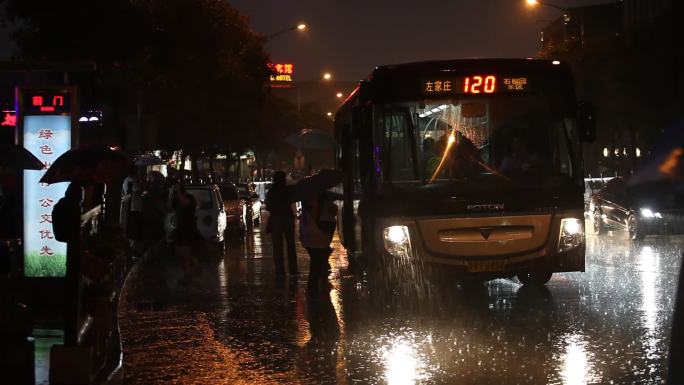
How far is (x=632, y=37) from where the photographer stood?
48562 mm

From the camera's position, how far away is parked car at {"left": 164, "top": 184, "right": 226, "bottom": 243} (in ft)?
80.8

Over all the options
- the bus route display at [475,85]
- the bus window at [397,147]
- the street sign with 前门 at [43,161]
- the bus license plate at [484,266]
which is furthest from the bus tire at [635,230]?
the street sign with 前门 at [43,161]

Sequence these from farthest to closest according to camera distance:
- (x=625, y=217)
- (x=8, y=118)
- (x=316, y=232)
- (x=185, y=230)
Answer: (x=625, y=217) < (x=8, y=118) < (x=185, y=230) < (x=316, y=232)

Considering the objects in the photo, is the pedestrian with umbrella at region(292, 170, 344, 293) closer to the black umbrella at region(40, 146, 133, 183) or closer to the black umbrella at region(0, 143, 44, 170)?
the black umbrella at region(40, 146, 133, 183)

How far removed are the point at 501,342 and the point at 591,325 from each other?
1.53 m

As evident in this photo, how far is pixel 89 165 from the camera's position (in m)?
12.7

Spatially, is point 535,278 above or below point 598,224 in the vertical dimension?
below

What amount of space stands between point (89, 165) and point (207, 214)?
1233 centimetres

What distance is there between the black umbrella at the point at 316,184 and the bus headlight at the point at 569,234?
3.37 m

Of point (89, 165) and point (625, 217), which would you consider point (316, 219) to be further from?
point (625, 217)

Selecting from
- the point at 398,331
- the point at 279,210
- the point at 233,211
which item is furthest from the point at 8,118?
the point at 398,331

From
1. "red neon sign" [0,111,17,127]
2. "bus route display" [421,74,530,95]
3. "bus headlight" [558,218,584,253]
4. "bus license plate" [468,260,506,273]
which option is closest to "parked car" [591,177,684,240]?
"bus headlight" [558,218,584,253]

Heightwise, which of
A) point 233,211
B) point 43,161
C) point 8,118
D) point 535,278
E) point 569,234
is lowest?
point 535,278

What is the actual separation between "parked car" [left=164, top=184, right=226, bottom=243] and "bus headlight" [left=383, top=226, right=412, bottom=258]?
10566 mm
